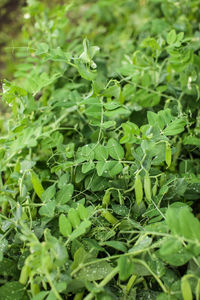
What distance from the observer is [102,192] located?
34.0 inches

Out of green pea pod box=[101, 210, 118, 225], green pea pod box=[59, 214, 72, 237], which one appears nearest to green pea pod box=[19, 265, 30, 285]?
green pea pod box=[59, 214, 72, 237]

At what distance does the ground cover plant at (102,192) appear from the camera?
0.62m

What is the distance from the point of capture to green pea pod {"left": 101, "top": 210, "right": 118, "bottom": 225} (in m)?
0.77

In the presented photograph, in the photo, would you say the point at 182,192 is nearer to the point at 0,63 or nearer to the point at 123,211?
the point at 123,211

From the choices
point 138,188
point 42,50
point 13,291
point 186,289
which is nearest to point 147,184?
point 138,188

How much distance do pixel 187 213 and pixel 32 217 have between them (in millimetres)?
414

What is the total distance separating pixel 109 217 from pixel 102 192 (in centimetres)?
10

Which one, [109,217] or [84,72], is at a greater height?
[84,72]

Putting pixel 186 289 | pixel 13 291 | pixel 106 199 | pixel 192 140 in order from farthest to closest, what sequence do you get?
1. pixel 192 140
2. pixel 106 199
3. pixel 13 291
4. pixel 186 289

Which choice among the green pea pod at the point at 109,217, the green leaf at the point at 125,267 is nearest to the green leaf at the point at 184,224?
the green leaf at the point at 125,267

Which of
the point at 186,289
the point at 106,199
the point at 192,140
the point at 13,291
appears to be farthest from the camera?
the point at 192,140

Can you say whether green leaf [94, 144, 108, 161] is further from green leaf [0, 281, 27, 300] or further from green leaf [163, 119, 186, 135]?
green leaf [0, 281, 27, 300]

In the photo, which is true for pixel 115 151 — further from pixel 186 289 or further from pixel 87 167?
pixel 186 289

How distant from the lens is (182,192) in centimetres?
81
